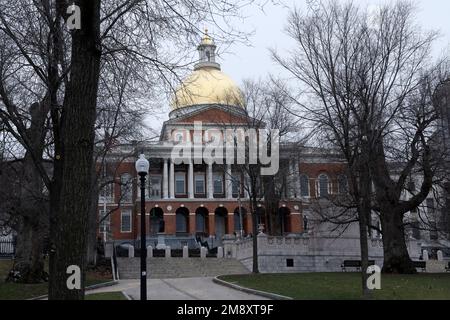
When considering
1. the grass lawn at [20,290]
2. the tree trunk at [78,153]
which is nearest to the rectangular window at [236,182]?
the grass lawn at [20,290]

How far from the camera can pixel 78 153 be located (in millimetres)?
8281

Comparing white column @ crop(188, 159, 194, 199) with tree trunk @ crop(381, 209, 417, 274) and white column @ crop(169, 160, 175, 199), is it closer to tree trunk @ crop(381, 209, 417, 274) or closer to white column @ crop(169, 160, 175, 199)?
white column @ crop(169, 160, 175, 199)

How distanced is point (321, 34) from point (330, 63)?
1102 mm

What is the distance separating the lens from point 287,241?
36.7 metres

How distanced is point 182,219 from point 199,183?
544 cm

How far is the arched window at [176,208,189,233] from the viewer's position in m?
71.9

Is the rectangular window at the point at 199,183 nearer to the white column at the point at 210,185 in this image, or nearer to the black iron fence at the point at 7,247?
the white column at the point at 210,185

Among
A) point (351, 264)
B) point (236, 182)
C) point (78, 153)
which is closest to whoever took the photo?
point (78, 153)

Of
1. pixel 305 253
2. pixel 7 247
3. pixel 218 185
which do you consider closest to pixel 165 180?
pixel 218 185

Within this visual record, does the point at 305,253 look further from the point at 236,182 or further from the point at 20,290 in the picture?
the point at 20,290

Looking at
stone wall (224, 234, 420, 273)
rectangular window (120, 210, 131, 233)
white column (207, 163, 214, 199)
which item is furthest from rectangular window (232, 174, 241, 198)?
rectangular window (120, 210, 131, 233)

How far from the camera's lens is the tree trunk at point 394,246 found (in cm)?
2853

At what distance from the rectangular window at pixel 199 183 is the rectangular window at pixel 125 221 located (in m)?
9.32
